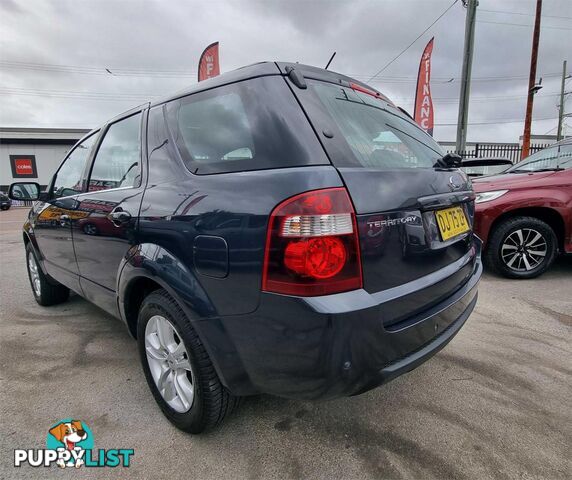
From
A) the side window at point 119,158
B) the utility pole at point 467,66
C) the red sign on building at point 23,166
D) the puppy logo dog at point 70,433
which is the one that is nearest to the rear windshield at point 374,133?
the side window at point 119,158

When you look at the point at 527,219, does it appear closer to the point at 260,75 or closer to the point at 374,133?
the point at 374,133

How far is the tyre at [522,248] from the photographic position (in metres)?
4.07

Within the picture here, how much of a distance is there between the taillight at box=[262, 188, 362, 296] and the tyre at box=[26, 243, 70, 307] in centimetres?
316

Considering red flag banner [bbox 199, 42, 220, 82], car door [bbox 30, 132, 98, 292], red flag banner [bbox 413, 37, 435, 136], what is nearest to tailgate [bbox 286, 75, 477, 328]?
car door [bbox 30, 132, 98, 292]

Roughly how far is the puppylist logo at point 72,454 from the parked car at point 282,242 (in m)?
0.29

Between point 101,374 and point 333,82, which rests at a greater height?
point 333,82

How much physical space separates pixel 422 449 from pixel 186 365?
1189 millimetres

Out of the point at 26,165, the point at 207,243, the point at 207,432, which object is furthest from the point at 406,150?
the point at 26,165

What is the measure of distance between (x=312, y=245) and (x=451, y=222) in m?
0.93

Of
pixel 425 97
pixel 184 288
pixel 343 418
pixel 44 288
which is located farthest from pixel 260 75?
pixel 425 97

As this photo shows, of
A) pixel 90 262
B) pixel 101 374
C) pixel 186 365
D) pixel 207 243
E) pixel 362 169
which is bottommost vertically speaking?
pixel 101 374

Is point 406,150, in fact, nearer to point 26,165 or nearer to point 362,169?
point 362,169

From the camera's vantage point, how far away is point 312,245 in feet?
4.13

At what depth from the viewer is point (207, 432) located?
5.91ft
